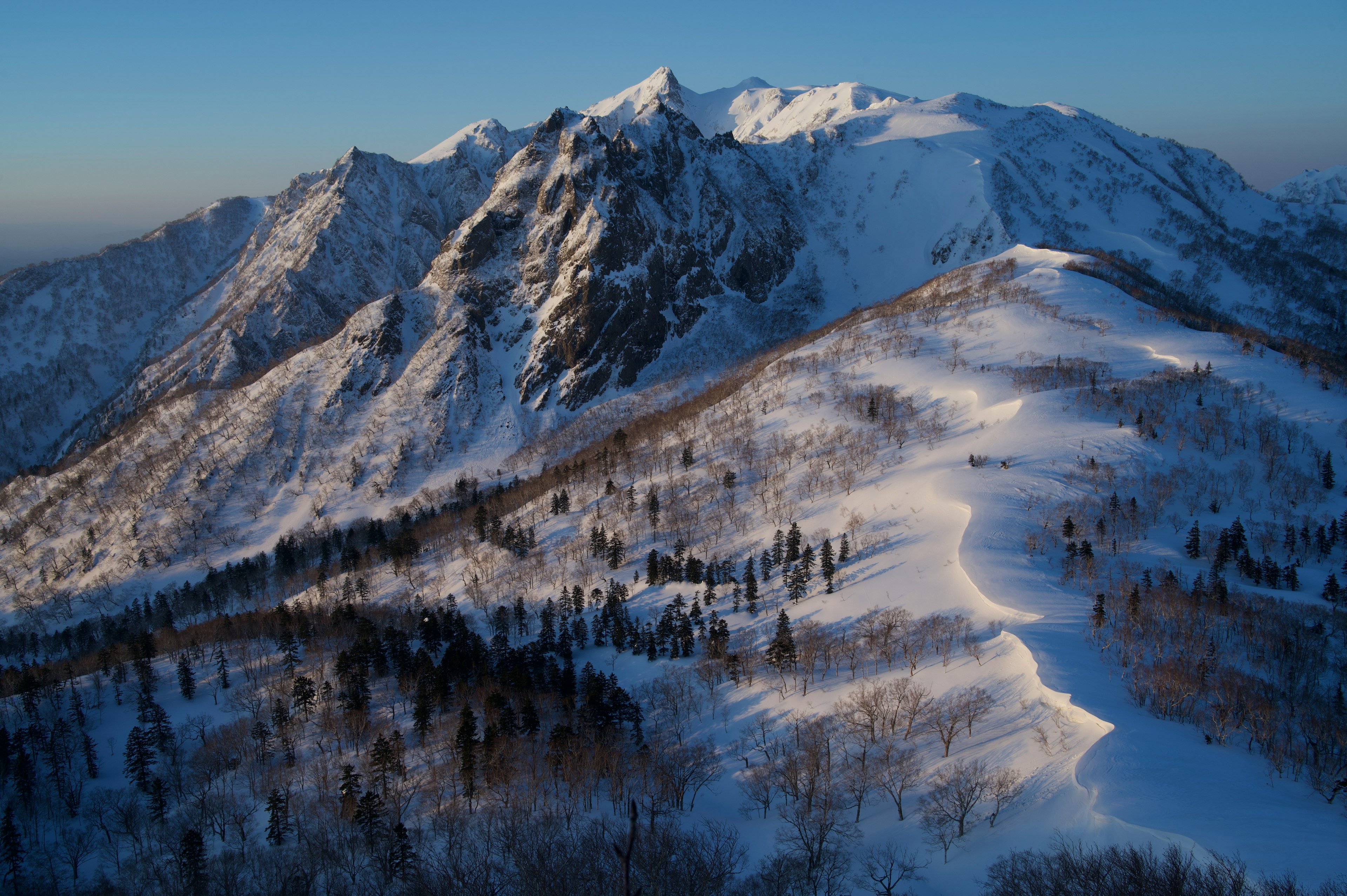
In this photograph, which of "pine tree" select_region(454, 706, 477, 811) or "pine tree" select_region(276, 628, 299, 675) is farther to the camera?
"pine tree" select_region(276, 628, 299, 675)

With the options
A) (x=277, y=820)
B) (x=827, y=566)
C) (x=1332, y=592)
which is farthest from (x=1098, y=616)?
(x=277, y=820)

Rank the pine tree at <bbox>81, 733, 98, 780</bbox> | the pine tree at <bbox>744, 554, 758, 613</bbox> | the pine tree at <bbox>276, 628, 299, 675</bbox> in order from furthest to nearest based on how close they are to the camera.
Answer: the pine tree at <bbox>276, 628, 299, 675</bbox> < the pine tree at <bbox>744, 554, 758, 613</bbox> < the pine tree at <bbox>81, 733, 98, 780</bbox>

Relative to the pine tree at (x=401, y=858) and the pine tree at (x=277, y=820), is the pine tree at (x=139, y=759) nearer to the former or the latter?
the pine tree at (x=277, y=820)

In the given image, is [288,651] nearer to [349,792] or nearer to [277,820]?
[277,820]

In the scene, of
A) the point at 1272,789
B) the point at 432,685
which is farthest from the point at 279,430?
the point at 1272,789

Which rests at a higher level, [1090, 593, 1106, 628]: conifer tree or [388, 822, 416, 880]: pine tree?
[1090, 593, 1106, 628]: conifer tree

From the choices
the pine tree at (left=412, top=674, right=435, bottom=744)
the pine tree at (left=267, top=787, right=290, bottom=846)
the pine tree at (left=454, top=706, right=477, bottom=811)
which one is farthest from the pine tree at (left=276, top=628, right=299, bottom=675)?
the pine tree at (left=454, top=706, right=477, bottom=811)

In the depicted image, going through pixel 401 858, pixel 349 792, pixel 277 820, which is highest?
pixel 401 858

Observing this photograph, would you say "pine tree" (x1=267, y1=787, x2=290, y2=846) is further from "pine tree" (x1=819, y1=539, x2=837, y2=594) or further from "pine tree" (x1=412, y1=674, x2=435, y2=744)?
"pine tree" (x1=819, y1=539, x2=837, y2=594)
